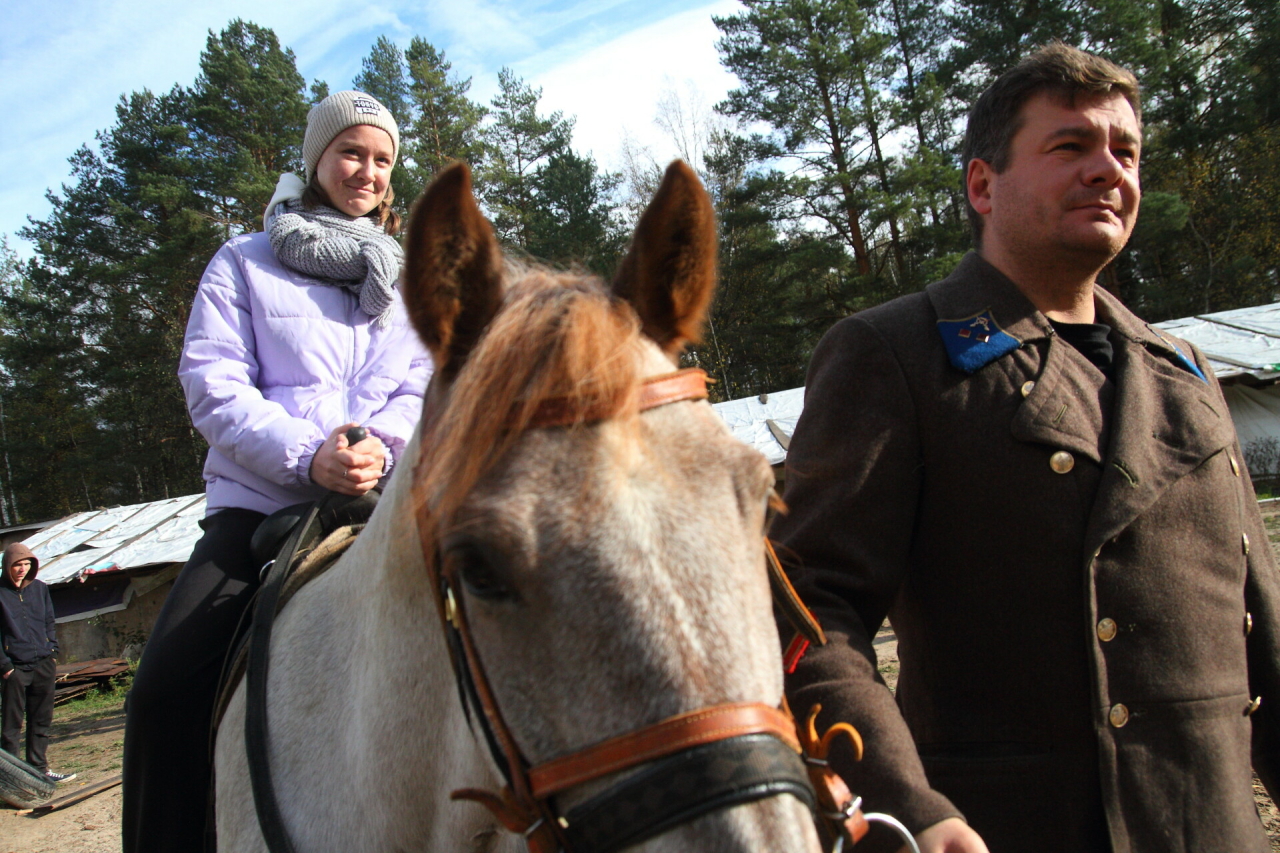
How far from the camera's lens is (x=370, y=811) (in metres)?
1.53

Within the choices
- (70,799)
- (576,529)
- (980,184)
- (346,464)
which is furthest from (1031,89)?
(70,799)

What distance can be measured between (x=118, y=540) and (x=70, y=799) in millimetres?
13457

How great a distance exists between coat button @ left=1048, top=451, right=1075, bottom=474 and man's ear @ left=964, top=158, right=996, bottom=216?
0.79 meters

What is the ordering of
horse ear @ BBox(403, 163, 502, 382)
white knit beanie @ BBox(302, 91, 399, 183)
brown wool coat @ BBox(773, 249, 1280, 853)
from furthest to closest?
white knit beanie @ BBox(302, 91, 399, 183)
brown wool coat @ BBox(773, 249, 1280, 853)
horse ear @ BBox(403, 163, 502, 382)

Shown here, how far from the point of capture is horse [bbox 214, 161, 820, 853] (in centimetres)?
113

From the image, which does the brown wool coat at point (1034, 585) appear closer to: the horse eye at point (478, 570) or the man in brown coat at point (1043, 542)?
the man in brown coat at point (1043, 542)

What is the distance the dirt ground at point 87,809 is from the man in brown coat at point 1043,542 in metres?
3.54

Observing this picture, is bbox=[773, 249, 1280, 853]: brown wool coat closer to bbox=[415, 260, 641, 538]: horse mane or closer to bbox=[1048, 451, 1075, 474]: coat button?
bbox=[1048, 451, 1075, 474]: coat button

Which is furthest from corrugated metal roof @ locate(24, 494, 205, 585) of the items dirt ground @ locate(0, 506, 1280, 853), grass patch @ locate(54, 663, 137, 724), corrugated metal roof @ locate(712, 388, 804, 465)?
corrugated metal roof @ locate(712, 388, 804, 465)

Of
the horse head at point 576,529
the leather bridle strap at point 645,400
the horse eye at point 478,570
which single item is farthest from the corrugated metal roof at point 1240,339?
the horse eye at point 478,570

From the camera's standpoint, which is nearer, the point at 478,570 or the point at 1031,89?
the point at 478,570

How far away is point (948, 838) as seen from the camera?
1450 millimetres

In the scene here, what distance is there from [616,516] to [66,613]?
23304mm

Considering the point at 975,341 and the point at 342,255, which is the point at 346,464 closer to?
the point at 342,255
